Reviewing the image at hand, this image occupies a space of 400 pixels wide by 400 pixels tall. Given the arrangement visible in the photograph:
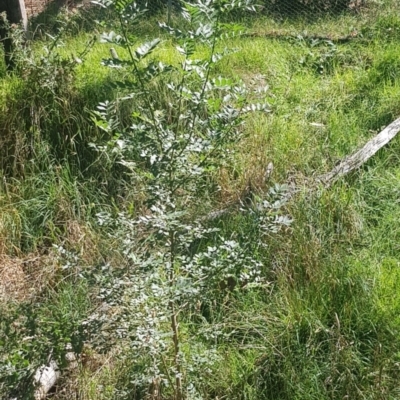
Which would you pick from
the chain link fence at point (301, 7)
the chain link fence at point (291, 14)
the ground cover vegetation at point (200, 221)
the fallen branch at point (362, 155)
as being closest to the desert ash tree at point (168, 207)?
the ground cover vegetation at point (200, 221)

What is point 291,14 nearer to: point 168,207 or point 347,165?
point 347,165

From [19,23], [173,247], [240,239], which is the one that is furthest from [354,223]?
[19,23]

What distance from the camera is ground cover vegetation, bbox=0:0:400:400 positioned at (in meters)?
2.14

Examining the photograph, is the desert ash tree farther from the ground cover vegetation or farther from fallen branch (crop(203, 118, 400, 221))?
fallen branch (crop(203, 118, 400, 221))

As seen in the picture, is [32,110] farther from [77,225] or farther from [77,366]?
[77,366]

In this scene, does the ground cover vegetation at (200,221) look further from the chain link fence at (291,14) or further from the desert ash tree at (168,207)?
the chain link fence at (291,14)

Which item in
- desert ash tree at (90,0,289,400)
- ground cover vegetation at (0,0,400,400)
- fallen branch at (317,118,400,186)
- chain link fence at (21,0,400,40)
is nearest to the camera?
desert ash tree at (90,0,289,400)

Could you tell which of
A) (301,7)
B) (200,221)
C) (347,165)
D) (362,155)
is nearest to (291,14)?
(301,7)

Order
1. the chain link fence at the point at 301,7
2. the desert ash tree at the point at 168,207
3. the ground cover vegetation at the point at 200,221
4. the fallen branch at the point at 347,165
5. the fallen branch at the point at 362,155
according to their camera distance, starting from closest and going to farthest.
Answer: the desert ash tree at the point at 168,207, the ground cover vegetation at the point at 200,221, the fallen branch at the point at 347,165, the fallen branch at the point at 362,155, the chain link fence at the point at 301,7

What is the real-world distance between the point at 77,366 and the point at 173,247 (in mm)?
900

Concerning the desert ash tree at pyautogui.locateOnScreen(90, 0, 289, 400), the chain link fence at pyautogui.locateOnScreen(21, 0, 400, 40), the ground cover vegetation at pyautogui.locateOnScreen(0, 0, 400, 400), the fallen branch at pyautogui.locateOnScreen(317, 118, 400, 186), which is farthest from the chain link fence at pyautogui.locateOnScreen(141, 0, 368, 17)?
the desert ash tree at pyautogui.locateOnScreen(90, 0, 289, 400)

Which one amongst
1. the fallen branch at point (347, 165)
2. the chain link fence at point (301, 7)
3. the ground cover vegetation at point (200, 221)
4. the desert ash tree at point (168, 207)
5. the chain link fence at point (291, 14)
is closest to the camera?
the desert ash tree at point (168, 207)

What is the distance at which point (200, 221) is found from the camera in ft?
10.9

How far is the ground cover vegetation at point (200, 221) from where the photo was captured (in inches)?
84.4
